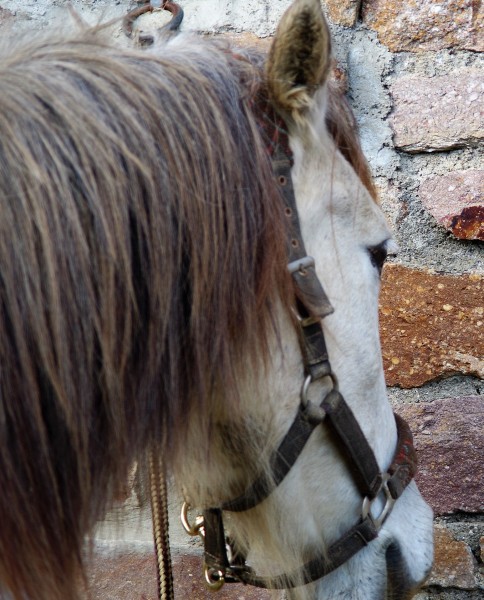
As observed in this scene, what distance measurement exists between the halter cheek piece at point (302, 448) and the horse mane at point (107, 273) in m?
0.03

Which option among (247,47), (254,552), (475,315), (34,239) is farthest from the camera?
(475,315)

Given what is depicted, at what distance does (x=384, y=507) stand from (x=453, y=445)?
37 cm

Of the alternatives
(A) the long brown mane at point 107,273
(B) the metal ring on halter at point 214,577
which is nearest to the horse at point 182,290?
(A) the long brown mane at point 107,273

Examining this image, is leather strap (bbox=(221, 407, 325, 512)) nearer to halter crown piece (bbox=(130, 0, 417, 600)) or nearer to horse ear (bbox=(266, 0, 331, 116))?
halter crown piece (bbox=(130, 0, 417, 600))

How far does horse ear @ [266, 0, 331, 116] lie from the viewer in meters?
0.79

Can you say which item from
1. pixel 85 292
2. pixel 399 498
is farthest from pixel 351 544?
pixel 85 292

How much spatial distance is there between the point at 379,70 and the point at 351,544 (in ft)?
2.53

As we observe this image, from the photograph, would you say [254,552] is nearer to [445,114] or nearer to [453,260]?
[453,260]

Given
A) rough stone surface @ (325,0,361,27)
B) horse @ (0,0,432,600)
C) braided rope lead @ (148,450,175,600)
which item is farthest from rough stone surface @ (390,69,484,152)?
braided rope lead @ (148,450,175,600)

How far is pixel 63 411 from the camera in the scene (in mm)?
692

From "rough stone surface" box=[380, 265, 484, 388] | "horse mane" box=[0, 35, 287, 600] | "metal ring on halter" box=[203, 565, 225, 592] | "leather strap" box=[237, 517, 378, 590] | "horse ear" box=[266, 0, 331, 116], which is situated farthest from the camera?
"rough stone surface" box=[380, 265, 484, 388]

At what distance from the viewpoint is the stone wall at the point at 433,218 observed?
4.22ft

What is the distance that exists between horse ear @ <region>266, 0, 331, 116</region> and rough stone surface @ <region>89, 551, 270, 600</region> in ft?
2.73

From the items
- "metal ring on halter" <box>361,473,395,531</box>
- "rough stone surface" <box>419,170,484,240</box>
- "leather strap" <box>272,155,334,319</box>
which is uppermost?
"leather strap" <box>272,155,334,319</box>
